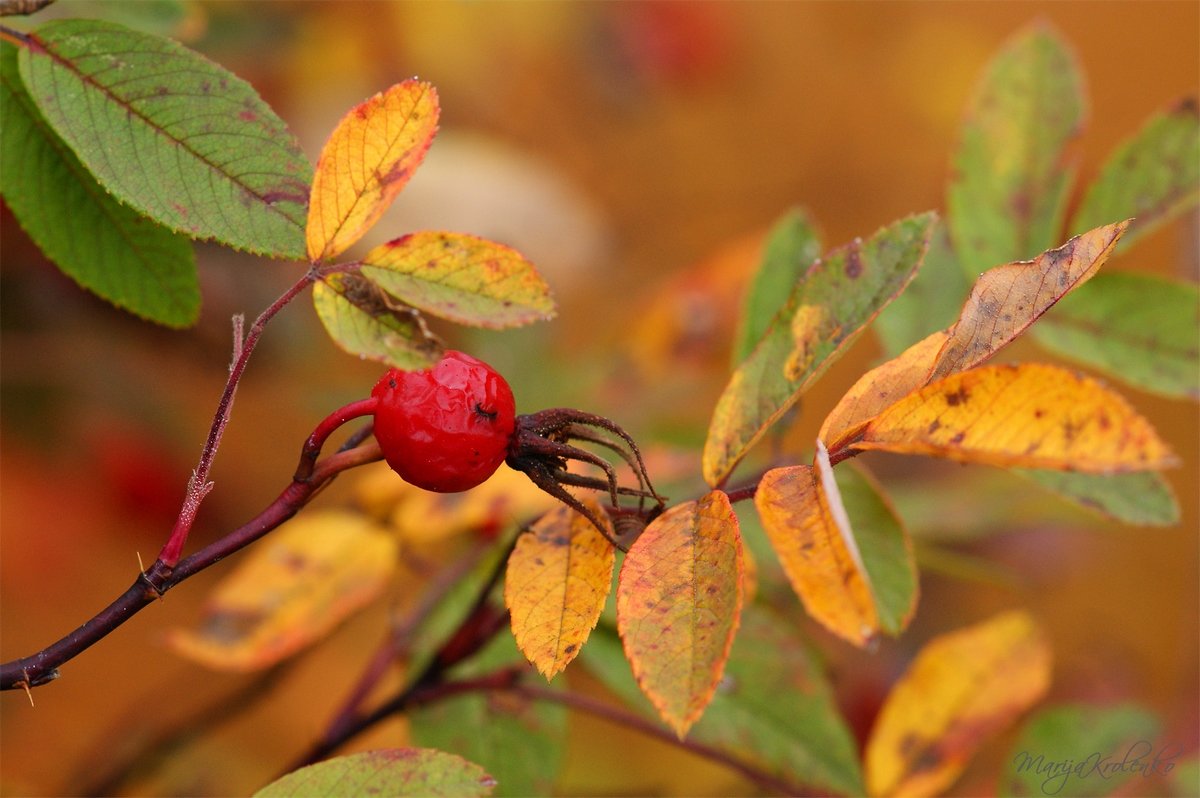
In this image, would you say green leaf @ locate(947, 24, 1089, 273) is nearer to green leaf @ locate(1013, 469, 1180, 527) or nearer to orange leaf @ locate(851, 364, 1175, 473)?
green leaf @ locate(1013, 469, 1180, 527)

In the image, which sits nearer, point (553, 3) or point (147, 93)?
point (147, 93)

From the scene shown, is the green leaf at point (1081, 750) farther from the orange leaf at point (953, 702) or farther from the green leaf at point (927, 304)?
the green leaf at point (927, 304)

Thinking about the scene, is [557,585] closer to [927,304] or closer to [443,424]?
[443,424]

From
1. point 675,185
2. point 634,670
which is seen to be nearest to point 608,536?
point 634,670

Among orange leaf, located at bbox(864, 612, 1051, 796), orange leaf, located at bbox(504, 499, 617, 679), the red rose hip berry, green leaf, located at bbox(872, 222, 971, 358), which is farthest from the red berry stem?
orange leaf, located at bbox(864, 612, 1051, 796)

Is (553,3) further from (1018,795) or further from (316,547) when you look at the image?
(1018,795)

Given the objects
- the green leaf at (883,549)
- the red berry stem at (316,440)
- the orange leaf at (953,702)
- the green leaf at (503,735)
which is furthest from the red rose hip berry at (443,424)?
the orange leaf at (953,702)

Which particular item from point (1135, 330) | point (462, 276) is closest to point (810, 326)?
point (462, 276)
